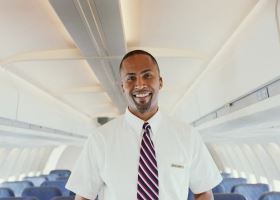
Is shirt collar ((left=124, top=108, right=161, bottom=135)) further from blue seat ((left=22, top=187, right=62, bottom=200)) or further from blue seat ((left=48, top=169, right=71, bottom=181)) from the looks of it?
blue seat ((left=48, top=169, right=71, bottom=181))

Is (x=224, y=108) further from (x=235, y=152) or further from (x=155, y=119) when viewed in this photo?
(x=235, y=152)

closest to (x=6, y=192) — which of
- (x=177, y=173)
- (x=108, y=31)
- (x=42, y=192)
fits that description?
(x=42, y=192)

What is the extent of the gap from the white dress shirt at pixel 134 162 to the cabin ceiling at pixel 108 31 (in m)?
0.87

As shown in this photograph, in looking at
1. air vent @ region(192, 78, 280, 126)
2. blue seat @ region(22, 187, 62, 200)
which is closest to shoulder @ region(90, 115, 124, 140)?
air vent @ region(192, 78, 280, 126)

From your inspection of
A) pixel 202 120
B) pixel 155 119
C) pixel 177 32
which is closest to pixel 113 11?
pixel 155 119

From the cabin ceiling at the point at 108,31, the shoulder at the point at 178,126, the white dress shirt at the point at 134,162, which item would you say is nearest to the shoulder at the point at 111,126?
the white dress shirt at the point at 134,162

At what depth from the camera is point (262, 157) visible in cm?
757

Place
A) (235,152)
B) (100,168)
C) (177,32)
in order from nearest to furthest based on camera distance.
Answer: (100,168) < (177,32) < (235,152)

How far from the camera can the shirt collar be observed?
199cm

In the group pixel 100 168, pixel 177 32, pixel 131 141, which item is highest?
pixel 177 32

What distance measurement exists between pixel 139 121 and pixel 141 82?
27 cm

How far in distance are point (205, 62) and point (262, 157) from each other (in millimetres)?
3829

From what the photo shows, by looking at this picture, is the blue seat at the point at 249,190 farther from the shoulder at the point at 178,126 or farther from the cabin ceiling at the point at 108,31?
the shoulder at the point at 178,126

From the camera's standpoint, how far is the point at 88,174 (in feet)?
6.07
